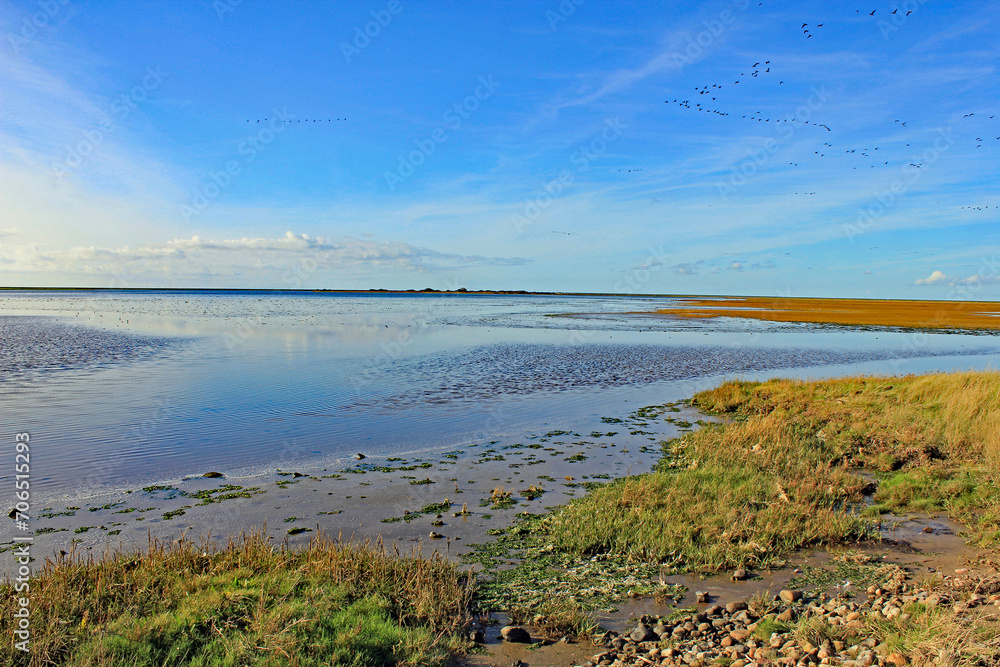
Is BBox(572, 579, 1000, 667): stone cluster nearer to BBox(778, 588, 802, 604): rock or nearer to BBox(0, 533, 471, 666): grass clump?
BBox(778, 588, 802, 604): rock

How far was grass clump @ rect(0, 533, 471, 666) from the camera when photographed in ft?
17.2

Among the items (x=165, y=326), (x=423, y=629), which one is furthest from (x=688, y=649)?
(x=165, y=326)

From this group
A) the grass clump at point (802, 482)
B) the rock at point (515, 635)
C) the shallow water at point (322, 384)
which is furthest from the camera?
the shallow water at point (322, 384)

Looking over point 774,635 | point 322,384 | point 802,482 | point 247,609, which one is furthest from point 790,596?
point 322,384

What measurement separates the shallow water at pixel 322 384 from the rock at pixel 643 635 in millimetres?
8664

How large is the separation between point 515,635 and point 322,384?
1811 centimetres

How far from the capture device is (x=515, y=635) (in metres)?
6.10

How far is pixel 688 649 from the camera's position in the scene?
227 inches

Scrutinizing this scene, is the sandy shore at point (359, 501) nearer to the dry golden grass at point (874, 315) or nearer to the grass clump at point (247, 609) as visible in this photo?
the grass clump at point (247, 609)

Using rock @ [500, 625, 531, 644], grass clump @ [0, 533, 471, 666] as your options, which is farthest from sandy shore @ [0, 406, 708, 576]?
rock @ [500, 625, 531, 644]

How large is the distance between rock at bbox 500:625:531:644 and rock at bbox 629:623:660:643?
1.13m

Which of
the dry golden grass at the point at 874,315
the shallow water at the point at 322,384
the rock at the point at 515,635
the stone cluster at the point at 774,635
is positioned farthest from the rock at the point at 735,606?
the dry golden grass at the point at 874,315

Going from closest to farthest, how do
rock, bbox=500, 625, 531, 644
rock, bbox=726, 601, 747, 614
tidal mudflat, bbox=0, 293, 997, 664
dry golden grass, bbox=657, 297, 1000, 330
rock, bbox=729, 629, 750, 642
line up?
rock, bbox=729, 629, 750, 642, rock, bbox=500, 625, 531, 644, rock, bbox=726, 601, 747, 614, tidal mudflat, bbox=0, 293, 997, 664, dry golden grass, bbox=657, 297, 1000, 330

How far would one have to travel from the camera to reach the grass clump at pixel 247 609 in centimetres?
523
